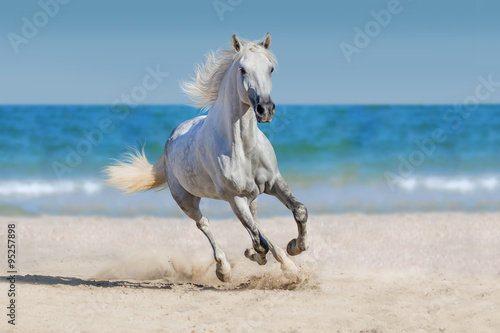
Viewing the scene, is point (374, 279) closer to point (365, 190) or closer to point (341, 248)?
point (341, 248)

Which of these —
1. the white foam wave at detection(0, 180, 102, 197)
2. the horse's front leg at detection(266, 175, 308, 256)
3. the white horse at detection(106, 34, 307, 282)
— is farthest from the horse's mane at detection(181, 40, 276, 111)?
the white foam wave at detection(0, 180, 102, 197)

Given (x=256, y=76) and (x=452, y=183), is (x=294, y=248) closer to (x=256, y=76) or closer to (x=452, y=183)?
(x=256, y=76)

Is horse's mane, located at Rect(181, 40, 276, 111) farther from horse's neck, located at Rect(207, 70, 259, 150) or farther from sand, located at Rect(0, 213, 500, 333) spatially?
sand, located at Rect(0, 213, 500, 333)

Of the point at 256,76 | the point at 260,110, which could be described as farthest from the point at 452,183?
the point at 260,110

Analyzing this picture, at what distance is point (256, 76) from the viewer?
485 centimetres

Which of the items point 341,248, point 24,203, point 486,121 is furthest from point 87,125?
point 341,248

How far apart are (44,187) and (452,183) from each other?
10.0 m

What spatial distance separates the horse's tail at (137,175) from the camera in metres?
7.28

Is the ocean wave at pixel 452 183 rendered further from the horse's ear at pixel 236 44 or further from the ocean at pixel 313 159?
the horse's ear at pixel 236 44

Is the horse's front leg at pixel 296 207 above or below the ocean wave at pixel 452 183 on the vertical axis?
below

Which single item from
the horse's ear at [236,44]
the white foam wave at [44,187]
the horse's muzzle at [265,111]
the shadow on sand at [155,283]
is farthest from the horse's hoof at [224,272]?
the white foam wave at [44,187]

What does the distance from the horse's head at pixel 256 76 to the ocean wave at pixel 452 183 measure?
1057cm

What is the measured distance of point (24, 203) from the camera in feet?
46.2

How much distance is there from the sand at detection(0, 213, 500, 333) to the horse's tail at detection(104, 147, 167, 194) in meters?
0.83
